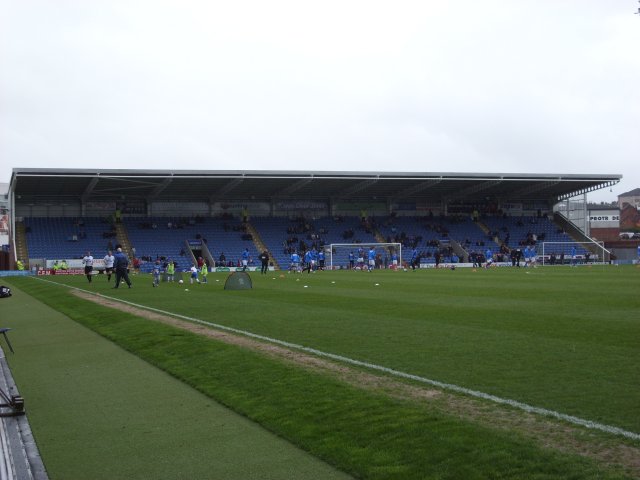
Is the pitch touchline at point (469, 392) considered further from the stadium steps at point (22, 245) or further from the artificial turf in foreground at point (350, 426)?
the stadium steps at point (22, 245)

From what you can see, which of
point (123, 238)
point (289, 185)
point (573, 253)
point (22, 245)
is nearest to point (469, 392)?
point (22, 245)

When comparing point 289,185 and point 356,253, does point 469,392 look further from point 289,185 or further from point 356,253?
point 289,185

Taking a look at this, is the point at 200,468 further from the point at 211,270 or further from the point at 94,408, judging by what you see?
the point at 211,270

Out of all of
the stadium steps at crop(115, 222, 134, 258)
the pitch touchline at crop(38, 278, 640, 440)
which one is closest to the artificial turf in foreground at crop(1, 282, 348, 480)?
the pitch touchline at crop(38, 278, 640, 440)

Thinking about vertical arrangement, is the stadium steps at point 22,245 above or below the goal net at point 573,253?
above

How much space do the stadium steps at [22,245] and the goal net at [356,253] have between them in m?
25.8

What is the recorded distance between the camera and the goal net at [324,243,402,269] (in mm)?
63562

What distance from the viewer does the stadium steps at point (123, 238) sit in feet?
205

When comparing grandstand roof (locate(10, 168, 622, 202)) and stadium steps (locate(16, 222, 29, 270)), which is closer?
stadium steps (locate(16, 222, 29, 270))

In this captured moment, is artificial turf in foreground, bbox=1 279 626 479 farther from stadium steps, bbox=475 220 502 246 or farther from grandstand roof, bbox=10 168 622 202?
stadium steps, bbox=475 220 502 246

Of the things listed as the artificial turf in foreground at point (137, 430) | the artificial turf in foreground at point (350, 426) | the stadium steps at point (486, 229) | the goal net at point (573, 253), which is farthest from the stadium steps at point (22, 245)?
the artificial turf in foreground at point (350, 426)

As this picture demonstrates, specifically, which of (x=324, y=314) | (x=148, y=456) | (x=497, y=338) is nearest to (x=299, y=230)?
(x=324, y=314)

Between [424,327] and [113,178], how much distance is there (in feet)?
165

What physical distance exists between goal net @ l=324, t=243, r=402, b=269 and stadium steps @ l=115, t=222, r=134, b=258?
17.9 meters
